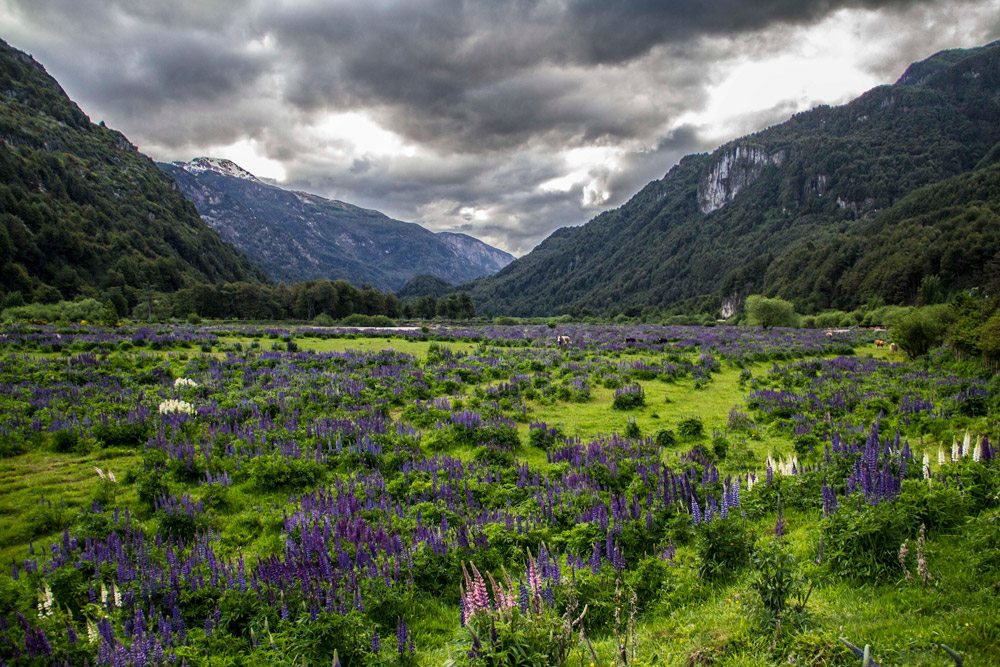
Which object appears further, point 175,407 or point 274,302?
point 274,302

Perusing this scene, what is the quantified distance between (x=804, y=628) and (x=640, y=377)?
1962cm

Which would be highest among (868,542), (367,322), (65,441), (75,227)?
(75,227)

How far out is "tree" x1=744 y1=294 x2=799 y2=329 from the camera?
68062 mm

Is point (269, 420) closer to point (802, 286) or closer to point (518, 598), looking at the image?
point (518, 598)

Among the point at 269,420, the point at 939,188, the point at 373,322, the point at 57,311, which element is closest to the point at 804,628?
the point at 269,420

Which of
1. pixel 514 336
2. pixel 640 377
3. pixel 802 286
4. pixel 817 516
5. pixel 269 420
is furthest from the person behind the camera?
pixel 802 286

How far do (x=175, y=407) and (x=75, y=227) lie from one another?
16428cm

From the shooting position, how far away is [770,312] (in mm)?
68250

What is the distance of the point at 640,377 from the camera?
2416 centimetres

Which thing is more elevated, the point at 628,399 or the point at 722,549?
the point at 628,399

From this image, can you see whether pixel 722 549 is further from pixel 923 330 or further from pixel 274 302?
pixel 274 302

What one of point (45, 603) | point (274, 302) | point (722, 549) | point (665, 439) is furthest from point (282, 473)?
point (274, 302)

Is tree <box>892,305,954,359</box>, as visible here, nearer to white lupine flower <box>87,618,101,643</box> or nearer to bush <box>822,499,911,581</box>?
bush <box>822,499,911,581</box>

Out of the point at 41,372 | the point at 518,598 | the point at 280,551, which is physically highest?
the point at 41,372
